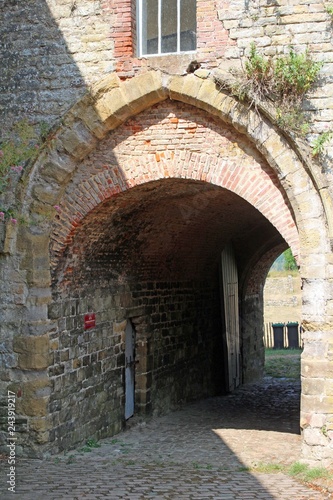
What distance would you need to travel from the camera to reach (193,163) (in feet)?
23.5

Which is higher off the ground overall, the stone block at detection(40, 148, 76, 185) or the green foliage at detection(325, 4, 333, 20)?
the green foliage at detection(325, 4, 333, 20)

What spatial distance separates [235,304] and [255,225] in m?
2.09

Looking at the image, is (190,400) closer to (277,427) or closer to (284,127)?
(277,427)

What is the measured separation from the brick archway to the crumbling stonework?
0.01m

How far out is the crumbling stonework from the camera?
6723 millimetres

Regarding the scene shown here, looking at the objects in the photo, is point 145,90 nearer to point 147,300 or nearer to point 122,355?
point 147,300

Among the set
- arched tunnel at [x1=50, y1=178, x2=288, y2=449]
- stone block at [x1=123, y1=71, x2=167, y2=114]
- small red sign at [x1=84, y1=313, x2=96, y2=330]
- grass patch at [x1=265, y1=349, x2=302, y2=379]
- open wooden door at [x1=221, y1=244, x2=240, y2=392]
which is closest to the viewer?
stone block at [x1=123, y1=71, x2=167, y2=114]

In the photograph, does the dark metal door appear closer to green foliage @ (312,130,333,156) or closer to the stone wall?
the stone wall

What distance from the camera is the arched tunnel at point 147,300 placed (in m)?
7.76

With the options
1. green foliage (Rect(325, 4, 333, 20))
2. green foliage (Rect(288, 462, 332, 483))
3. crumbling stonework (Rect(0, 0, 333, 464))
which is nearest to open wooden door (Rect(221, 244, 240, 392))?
crumbling stonework (Rect(0, 0, 333, 464))

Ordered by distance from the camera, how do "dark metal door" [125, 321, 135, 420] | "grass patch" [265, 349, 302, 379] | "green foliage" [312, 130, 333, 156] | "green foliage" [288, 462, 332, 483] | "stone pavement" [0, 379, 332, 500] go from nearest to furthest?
"stone pavement" [0, 379, 332, 500], "green foliage" [288, 462, 332, 483], "green foliage" [312, 130, 333, 156], "dark metal door" [125, 321, 135, 420], "grass patch" [265, 349, 302, 379]

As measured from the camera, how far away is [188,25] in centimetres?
734

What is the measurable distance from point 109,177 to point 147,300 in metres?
2.86

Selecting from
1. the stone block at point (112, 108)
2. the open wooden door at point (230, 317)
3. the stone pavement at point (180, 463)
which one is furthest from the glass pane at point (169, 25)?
the open wooden door at point (230, 317)
